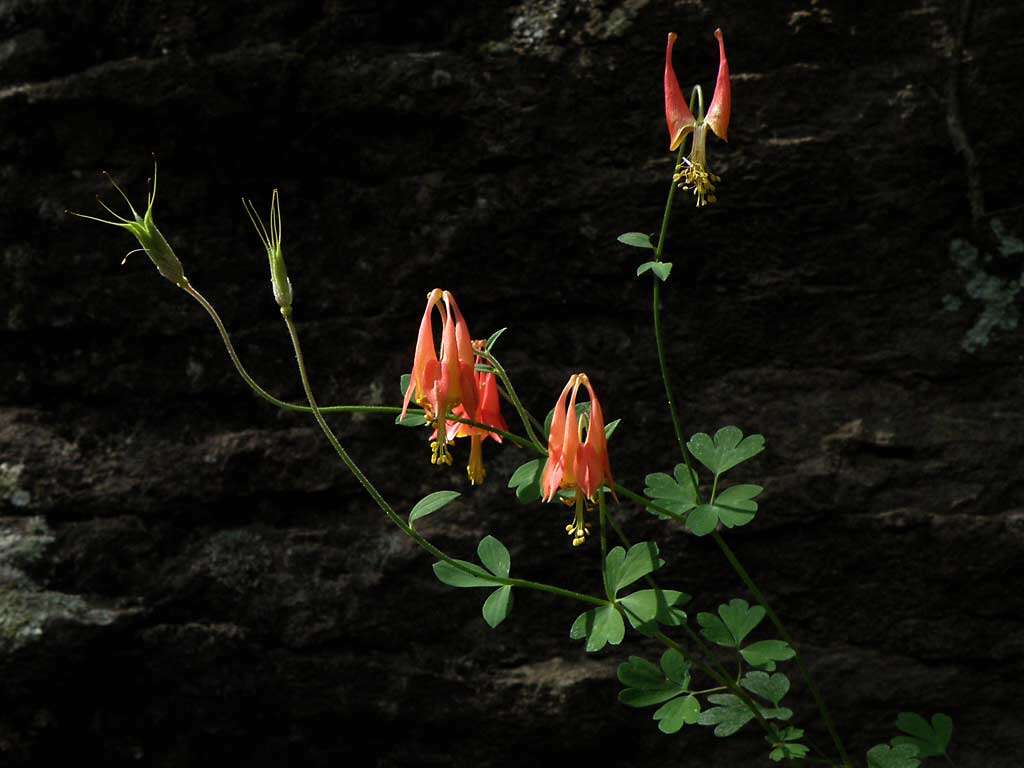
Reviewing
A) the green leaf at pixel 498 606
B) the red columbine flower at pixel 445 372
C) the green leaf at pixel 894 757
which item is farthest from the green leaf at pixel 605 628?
the green leaf at pixel 894 757

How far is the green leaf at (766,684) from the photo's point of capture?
71.4 inches

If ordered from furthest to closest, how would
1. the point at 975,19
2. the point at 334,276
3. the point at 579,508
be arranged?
the point at 334,276 < the point at 975,19 < the point at 579,508

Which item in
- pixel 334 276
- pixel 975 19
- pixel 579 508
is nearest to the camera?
pixel 579 508

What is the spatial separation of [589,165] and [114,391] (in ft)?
3.79

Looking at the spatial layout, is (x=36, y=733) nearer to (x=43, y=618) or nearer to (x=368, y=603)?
(x=43, y=618)

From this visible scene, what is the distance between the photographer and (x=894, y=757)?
69.0 inches

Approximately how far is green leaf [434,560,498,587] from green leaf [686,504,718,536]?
32 cm

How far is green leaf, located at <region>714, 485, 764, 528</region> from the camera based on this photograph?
1.69 metres

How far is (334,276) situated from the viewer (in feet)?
7.71

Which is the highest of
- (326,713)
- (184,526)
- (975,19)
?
(975,19)

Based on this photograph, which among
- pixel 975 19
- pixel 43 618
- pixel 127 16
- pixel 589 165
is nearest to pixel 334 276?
pixel 589 165

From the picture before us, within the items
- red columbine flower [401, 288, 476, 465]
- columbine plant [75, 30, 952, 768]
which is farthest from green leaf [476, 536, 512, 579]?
red columbine flower [401, 288, 476, 465]

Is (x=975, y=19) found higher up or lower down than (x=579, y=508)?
higher up

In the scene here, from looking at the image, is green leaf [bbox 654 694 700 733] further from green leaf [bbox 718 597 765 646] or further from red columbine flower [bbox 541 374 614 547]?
red columbine flower [bbox 541 374 614 547]
